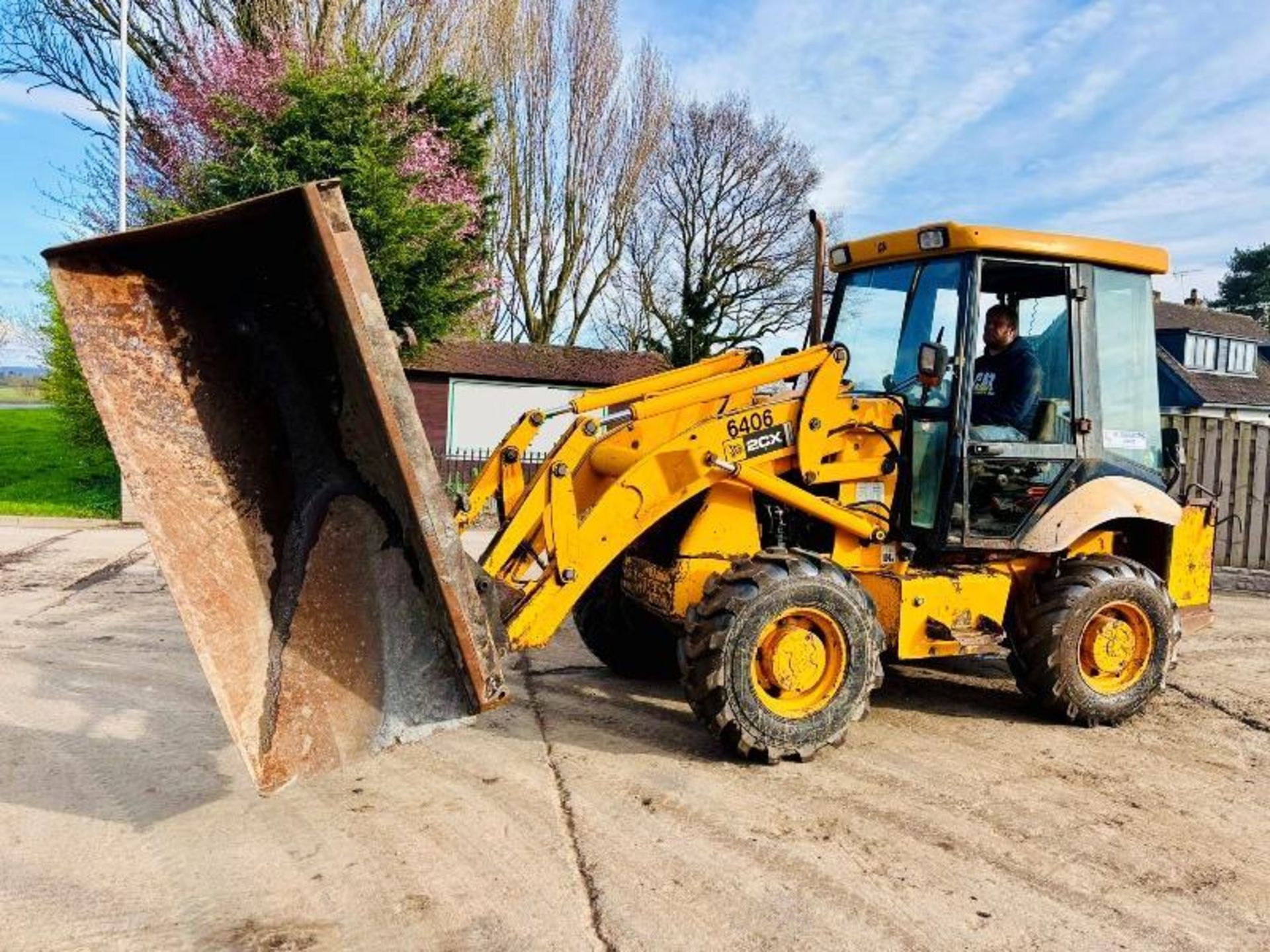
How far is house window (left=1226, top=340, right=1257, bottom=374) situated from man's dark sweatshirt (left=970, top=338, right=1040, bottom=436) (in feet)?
121

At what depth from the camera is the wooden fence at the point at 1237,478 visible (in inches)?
426

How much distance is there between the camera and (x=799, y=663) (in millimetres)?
4555

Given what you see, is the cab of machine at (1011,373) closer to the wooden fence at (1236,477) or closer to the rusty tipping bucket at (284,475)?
the rusty tipping bucket at (284,475)

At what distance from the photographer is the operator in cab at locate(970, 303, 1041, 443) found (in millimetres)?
5344

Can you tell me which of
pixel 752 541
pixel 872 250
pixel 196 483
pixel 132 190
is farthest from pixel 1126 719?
pixel 132 190

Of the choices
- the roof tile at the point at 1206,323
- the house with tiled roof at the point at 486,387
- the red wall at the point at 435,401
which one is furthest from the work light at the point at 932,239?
the roof tile at the point at 1206,323

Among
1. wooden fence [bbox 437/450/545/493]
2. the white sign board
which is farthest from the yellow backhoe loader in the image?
the white sign board

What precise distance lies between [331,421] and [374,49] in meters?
18.0

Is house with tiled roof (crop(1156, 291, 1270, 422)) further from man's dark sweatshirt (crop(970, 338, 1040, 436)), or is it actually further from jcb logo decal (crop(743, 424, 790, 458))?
jcb logo decal (crop(743, 424, 790, 458))

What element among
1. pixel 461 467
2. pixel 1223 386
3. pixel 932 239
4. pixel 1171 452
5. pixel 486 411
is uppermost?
pixel 1223 386

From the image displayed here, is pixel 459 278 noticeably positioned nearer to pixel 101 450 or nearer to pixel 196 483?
pixel 101 450

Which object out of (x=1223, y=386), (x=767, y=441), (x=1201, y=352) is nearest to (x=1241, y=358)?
(x=1201, y=352)

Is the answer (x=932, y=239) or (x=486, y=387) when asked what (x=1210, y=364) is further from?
(x=932, y=239)

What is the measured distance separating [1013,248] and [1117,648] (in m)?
2.18
